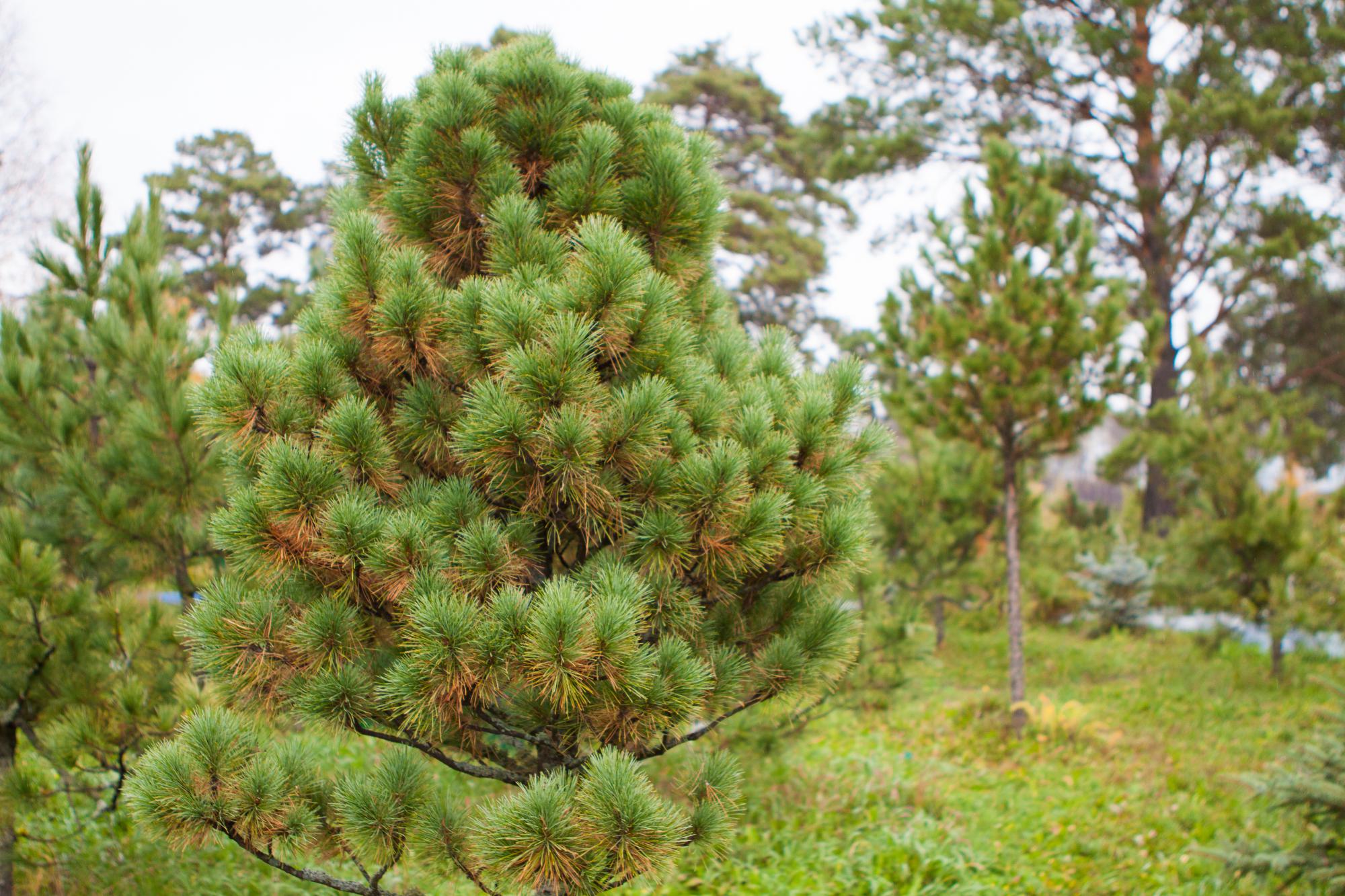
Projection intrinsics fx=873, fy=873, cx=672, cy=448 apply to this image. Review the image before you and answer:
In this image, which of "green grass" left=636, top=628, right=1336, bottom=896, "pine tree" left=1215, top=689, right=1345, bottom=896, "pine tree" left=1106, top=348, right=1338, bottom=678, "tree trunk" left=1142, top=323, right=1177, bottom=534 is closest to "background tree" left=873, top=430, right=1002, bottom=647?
"green grass" left=636, top=628, right=1336, bottom=896

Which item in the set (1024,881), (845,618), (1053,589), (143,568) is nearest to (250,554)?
(845,618)

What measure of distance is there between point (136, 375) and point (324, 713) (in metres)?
2.64

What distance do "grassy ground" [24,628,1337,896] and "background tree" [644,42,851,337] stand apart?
9970 mm

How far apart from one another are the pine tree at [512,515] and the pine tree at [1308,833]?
281 centimetres

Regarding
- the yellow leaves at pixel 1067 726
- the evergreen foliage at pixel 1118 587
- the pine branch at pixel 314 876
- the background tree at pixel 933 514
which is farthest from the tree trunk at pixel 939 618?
the pine branch at pixel 314 876

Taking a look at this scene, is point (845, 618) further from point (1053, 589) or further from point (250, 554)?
point (1053, 589)

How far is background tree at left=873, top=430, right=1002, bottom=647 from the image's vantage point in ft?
34.2

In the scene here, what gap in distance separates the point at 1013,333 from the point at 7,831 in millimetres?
7273

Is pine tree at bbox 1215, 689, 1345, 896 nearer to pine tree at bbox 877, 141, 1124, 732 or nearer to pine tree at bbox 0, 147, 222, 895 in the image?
pine tree at bbox 877, 141, 1124, 732

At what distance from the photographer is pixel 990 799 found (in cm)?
609

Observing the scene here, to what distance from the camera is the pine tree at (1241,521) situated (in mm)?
8711

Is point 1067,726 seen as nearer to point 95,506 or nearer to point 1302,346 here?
point 95,506

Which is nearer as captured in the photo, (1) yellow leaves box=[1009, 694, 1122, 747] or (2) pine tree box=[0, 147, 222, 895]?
(2) pine tree box=[0, 147, 222, 895]

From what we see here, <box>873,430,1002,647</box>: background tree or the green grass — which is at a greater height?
<box>873,430,1002,647</box>: background tree
